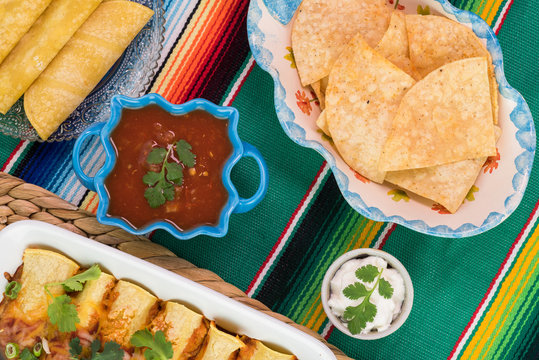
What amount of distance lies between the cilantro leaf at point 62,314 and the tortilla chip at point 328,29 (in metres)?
0.81

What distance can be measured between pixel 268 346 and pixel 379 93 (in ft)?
2.29

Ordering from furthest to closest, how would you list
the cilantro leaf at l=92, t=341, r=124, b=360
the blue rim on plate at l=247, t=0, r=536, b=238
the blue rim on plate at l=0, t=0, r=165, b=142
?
the blue rim on plate at l=0, t=0, r=165, b=142, the blue rim on plate at l=247, t=0, r=536, b=238, the cilantro leaf at l=92, t=341, r=124, b=360

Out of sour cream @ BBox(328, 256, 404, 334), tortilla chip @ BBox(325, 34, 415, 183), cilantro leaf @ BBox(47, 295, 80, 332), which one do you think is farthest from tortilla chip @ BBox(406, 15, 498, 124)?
cilantro leaf @ BBox(47, 295, 80, 332)

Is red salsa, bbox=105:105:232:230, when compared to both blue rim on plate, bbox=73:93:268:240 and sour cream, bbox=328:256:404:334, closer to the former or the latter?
blue rim on plate, bbox=73:93:268:240

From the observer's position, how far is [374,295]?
1.43 meters

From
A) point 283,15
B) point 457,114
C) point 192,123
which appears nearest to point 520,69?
point 457,114

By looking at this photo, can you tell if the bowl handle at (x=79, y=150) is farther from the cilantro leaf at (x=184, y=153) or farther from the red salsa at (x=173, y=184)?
the cilantro leaf at (x=184, y=153)

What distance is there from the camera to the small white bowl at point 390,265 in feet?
4.78

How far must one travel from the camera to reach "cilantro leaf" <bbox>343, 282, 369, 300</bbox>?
1375mm

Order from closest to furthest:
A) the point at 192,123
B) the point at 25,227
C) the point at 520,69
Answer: the point at 25,227
the point at 192,123
the point at 520,69

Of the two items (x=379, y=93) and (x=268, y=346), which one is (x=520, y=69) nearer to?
(x=379, y=93)

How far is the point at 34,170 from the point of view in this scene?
5.34 ft

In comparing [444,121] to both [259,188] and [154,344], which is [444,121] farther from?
[154,344]

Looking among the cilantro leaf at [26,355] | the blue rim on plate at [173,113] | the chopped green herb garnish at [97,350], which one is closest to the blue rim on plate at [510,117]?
the blue rim on plate at [173,113]
